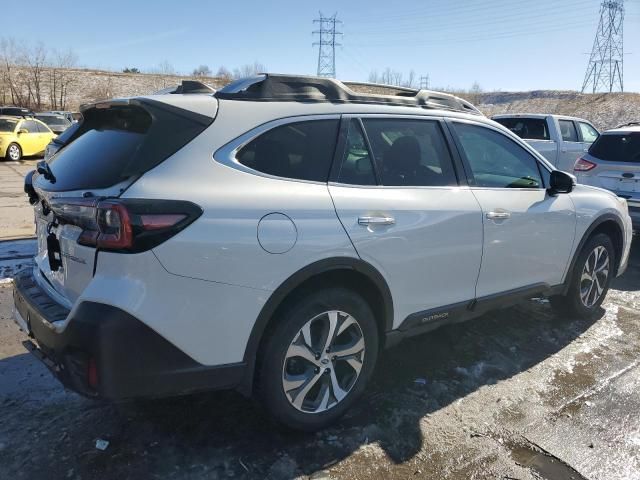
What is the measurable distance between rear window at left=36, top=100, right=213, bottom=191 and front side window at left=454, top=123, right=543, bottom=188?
200cm

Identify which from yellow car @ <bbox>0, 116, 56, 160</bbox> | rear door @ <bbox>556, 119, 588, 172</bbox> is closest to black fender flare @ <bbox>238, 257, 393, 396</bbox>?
rear door @ <bbox>556, 119, 588, 172</bbox>

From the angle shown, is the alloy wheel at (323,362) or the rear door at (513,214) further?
the rear door at (513,214)

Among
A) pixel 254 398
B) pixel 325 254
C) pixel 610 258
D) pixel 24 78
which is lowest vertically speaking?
pixel 254 398

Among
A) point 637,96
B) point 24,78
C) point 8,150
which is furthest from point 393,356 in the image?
point 24,78

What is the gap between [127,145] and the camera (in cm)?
266

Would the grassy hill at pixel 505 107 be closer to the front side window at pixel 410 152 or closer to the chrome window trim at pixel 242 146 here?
the front side window at pixel 410 152

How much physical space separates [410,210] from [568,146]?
32.9ft

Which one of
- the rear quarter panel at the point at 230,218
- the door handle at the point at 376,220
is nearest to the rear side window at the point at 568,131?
the door handle at the point at 376,220

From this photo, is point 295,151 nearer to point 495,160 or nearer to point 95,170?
point 95,170

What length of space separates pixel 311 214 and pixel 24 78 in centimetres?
5622

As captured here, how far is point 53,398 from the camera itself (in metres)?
3.36

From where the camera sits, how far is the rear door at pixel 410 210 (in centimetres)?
303

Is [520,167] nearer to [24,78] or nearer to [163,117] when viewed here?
[163,117]

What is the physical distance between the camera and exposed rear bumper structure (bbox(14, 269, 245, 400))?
230 centimetres
